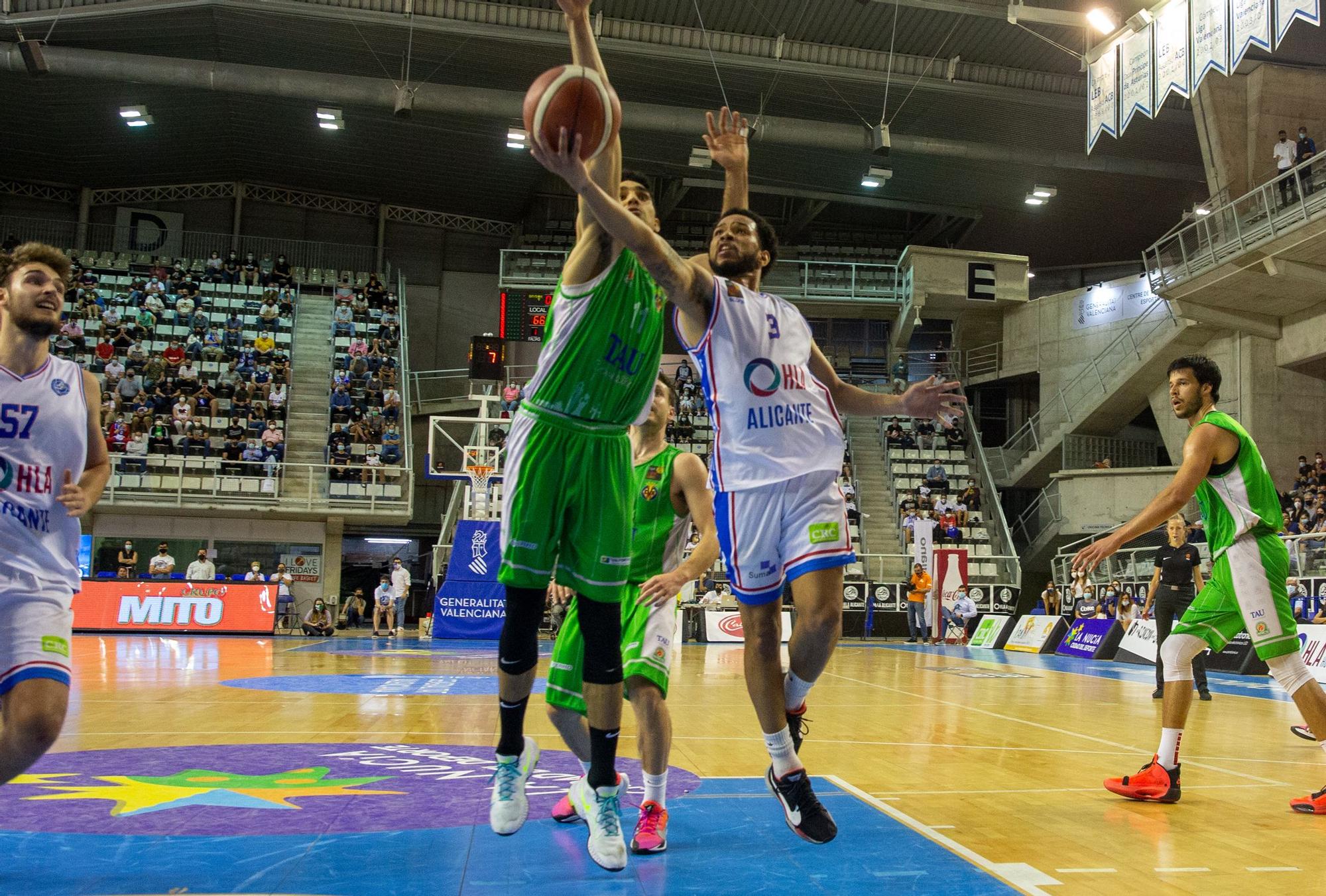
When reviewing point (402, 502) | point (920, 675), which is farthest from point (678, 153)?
point (920, 675)

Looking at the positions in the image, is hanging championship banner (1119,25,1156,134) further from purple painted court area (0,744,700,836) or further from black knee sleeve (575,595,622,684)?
black knee sleeve (575,595,622,684)

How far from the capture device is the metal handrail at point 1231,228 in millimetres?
19797

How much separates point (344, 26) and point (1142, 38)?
1658cm

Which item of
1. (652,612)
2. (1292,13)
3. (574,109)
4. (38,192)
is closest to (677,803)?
(652,612)

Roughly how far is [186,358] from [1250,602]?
2727 centimetres

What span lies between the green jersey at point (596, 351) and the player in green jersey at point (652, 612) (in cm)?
36

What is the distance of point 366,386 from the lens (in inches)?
1113

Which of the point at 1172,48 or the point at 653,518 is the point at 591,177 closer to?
the point at 653,518

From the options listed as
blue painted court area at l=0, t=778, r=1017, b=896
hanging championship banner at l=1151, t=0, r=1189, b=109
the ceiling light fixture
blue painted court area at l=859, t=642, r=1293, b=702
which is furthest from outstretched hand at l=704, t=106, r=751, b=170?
the ceiling light fixture

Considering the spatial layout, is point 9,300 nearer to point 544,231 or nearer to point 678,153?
point 678,153

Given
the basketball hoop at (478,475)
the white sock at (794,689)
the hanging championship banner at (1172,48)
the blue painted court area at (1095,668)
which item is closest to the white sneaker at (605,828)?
the white sock at (794,689)

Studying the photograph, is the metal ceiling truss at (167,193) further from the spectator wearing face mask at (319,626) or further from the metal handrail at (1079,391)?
the metal handrail at (1079,391)

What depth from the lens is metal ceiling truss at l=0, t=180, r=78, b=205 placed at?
31188mm

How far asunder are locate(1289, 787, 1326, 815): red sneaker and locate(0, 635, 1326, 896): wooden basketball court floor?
0.07 metres
